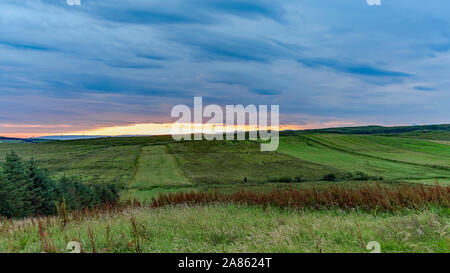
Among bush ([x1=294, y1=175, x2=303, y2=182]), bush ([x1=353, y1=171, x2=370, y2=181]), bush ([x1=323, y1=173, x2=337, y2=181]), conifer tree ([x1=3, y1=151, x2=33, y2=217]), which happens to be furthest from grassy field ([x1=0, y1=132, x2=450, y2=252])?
conifer tree ([x1=3, y1=151, x2=33, y2=217])

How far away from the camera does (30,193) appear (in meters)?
35.2

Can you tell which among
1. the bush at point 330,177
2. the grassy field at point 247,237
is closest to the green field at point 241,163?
the bush at point 330,177

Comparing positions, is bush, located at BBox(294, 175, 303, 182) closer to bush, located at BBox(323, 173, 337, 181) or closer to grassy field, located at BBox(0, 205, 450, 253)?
bush, located at BBox(323, 173, 337, 181)

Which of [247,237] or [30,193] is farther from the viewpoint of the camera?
[30,193]

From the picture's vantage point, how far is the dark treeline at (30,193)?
28469mm

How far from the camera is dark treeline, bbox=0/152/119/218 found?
2847 cm

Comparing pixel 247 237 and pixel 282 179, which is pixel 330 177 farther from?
pixel 247 237

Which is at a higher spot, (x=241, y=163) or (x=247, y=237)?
(x=247, y=237)

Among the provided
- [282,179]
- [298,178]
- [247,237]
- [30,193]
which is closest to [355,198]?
[247,237]

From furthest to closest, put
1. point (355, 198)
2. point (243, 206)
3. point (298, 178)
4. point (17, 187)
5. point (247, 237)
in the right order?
point (298, 178)
point (17, 187)
point (243, 206)
point (355, 198)
point (247, 237)

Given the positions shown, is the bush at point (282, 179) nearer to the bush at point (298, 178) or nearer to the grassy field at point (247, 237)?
the bush at point (298, 178)

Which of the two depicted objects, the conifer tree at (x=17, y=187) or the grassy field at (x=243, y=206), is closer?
the grassy field at (x=243, y=206)
